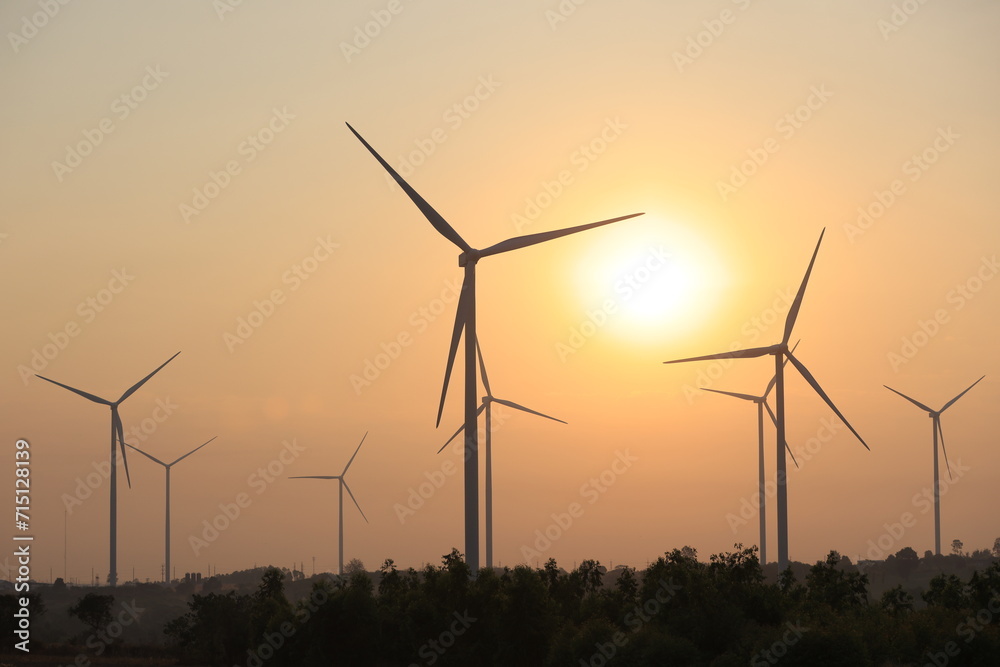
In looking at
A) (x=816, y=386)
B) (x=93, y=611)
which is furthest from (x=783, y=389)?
(x=93, y=611)

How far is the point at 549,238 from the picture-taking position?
306 ft

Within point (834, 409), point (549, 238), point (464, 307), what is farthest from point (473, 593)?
point (834, 409)

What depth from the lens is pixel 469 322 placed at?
290ft

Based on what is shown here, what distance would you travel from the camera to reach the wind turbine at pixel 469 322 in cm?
8225

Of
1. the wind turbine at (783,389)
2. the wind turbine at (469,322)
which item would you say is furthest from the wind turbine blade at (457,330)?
the wind turbine at (783,389)

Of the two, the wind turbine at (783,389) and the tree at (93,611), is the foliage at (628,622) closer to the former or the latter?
the wind turbine at (783,389)

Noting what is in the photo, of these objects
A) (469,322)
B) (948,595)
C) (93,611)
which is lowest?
(93,611)

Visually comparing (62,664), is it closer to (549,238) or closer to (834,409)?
(549,238)

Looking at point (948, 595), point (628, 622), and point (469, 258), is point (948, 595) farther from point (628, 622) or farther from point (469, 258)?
point (469, 258)

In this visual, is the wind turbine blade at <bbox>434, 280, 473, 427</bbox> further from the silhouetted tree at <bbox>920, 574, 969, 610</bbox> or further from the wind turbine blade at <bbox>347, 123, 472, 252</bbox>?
the silhouetted tree at <bbox>920, 574, 969, 610</bbox>

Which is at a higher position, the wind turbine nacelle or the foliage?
the wind turbine nacelle

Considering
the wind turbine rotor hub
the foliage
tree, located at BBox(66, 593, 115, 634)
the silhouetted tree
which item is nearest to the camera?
the foliage

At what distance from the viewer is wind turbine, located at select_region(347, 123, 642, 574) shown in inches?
Result: 3238

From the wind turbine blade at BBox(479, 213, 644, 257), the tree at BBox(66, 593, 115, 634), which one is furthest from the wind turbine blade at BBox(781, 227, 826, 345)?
the tree at BBox(66, 593, 115, 634)
